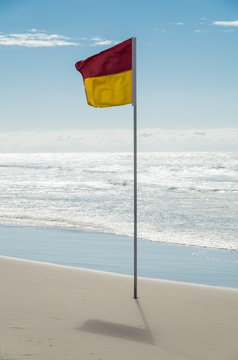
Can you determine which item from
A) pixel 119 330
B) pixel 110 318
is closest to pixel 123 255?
pixel 110 318

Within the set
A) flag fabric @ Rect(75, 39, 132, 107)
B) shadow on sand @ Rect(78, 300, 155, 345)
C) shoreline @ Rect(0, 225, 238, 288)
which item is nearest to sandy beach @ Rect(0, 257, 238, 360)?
shadow on sand @ Rect(78, 300, 155, 345)

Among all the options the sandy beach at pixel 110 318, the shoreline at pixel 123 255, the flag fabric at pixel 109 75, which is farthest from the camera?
the shoreline at pixel 123 255

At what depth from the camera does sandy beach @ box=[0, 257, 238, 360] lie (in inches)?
198

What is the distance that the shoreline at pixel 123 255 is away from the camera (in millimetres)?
9133

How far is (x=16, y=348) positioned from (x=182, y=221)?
1156 cm

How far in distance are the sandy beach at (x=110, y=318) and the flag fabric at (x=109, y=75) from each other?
273cm

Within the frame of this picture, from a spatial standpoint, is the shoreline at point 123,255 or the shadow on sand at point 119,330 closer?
the shadow on sand at point 119,330

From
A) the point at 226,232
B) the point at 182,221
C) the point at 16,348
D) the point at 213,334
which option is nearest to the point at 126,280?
the point at 213,334

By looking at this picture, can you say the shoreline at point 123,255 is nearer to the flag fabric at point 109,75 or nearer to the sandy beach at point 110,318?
the sandy beach at point 110,318

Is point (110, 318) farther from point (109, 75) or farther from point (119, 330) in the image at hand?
point (109, 75)

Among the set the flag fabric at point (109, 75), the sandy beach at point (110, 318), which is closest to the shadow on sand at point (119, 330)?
the sandy beach at point (110, 318)

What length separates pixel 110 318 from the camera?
613 cm

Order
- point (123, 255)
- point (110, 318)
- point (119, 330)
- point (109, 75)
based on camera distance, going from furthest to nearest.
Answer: point (123, 255) → point (109, 75) → point (110, 318) → point (119, 330)

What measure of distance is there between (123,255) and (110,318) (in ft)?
15.5
